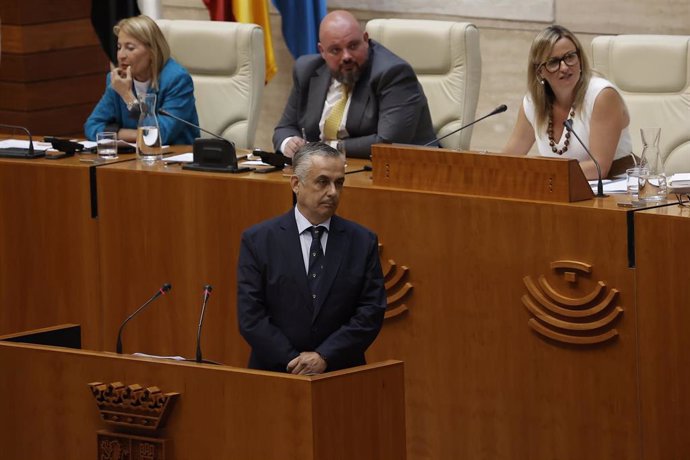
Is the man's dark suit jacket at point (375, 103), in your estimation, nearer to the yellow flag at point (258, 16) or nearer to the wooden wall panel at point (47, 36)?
the yellow flag at point (258, 16)

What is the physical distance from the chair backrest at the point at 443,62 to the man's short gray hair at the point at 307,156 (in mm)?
2265

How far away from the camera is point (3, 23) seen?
28.9 ft

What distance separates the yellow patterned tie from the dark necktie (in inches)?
77.5

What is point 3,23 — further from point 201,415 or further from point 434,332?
point 201,415

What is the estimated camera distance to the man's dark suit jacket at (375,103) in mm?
6074

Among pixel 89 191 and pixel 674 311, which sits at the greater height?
pixel 89 191

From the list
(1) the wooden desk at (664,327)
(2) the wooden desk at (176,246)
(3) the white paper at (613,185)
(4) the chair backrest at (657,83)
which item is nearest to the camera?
(1) the wooden desk at (664,327)

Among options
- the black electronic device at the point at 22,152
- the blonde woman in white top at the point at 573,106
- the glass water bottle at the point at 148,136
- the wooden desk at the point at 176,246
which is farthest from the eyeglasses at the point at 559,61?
the black electronic device at the point at 22,152

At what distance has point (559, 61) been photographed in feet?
17.3

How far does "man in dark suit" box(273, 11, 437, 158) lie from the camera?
607 cm

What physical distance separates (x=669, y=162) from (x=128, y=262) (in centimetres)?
220

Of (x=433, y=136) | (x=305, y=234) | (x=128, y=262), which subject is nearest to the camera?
(x=305, y=234)

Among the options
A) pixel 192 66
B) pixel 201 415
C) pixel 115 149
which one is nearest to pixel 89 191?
pixel 115 149

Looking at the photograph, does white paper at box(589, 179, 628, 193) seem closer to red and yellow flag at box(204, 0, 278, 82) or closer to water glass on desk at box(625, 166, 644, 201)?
water glass on desk at box(625, 166, 644, 201)
